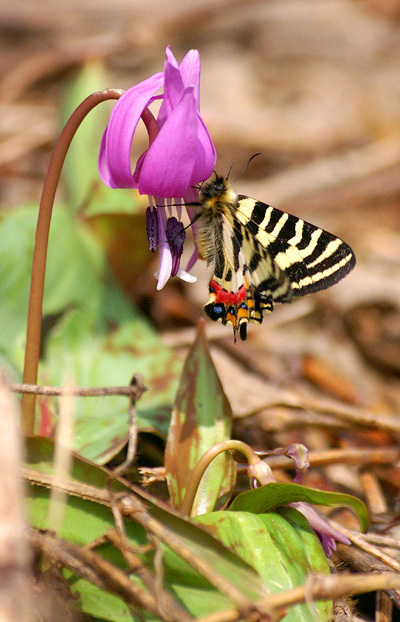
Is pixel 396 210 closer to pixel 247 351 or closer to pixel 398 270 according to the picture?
pixel 398 270

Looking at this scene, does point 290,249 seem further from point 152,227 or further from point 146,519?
point 146,519

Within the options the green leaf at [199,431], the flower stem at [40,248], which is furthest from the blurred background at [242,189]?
the flower stem at [40,248]

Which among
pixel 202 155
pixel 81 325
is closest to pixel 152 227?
pixel 202 155

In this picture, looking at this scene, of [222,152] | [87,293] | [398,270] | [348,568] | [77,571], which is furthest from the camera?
[222,152]

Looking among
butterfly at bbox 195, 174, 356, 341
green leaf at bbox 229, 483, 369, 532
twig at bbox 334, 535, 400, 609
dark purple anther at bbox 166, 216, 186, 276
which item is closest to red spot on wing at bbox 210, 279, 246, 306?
butterfly at bbox 195, 174, 356, 341

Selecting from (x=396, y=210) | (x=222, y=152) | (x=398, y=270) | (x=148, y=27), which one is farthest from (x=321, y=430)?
(x=148, y=27)

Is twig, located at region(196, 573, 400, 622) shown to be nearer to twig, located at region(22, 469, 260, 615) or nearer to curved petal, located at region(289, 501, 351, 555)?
twig, located at region(22, 469, 260, 615)
